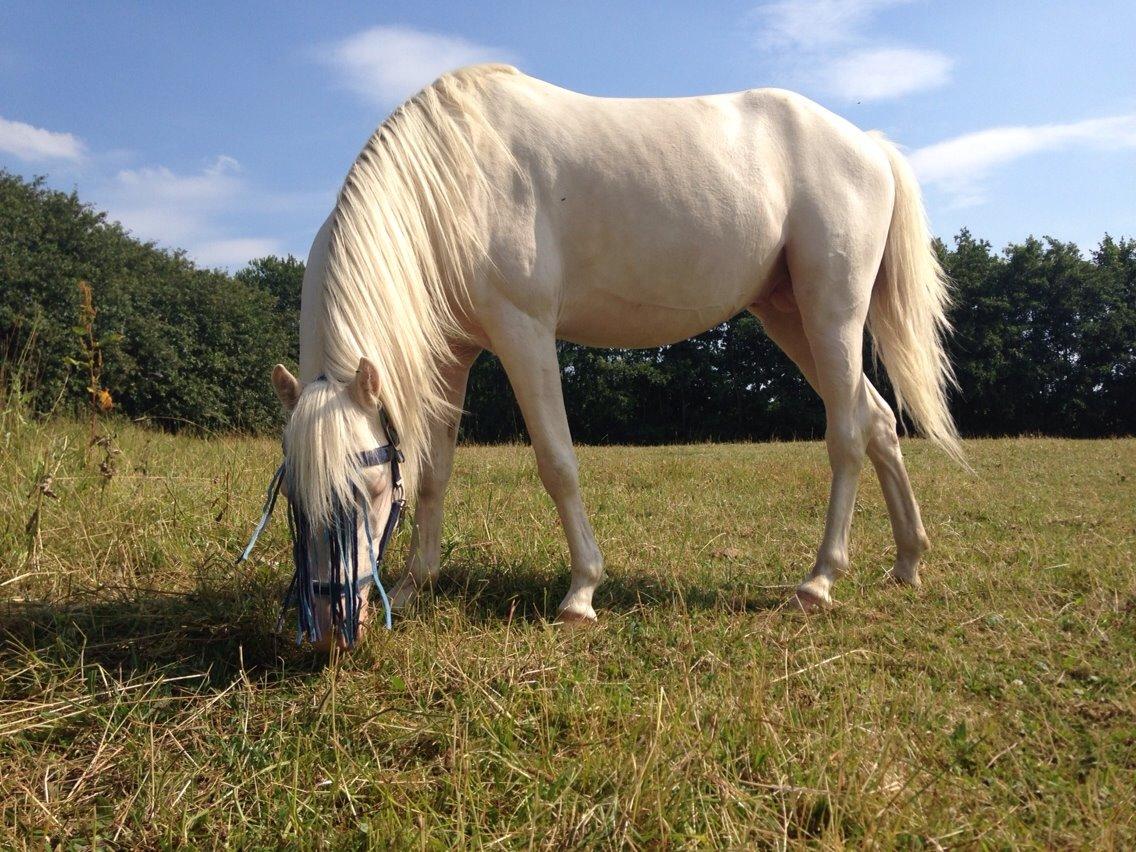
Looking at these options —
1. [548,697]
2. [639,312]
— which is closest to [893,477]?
[639,312]

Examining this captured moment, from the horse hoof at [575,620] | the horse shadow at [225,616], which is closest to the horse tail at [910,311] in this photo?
the horse shadow at [225,616]

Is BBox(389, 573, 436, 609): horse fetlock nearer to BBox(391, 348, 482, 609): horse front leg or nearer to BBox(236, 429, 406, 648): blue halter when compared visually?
BBox(391, 348, 482, 609): horse front leg

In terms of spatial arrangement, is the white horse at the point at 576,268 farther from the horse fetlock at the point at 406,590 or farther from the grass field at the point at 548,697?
the grass field at the point at 548,697

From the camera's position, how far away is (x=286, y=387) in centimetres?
259

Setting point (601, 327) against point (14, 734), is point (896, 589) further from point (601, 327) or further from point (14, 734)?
point (14, 734)

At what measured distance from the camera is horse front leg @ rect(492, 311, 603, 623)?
2.97 meters

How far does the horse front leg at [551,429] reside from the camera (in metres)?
2.97

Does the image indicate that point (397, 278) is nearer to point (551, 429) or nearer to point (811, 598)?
point (551, 429)

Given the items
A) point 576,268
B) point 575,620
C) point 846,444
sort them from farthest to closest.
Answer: point 846,444 < point 576,268 < point 575,620

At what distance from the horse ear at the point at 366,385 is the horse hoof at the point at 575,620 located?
3.90 feet

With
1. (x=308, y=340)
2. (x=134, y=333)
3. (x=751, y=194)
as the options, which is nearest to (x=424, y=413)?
(x=308, y=340)

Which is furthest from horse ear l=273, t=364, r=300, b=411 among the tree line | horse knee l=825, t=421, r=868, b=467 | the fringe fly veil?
the tree line

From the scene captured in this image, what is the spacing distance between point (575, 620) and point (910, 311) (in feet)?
8.20

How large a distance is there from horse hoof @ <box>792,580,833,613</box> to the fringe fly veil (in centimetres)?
178
